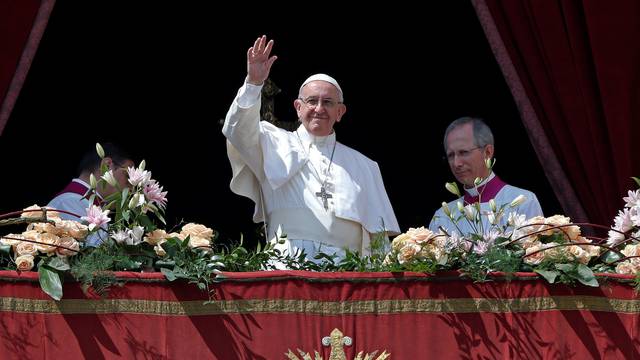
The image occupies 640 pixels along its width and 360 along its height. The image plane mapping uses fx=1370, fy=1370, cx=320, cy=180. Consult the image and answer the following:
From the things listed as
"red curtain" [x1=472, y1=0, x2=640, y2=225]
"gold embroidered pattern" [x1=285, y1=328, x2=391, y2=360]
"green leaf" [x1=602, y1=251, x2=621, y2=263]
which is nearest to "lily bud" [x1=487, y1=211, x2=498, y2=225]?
"green leaf" [x1=602, y1=251, x2=621, y2=263]

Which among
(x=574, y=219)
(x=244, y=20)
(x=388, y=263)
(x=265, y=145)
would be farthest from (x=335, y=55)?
(x=388, y=263)

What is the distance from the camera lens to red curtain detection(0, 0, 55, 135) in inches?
263

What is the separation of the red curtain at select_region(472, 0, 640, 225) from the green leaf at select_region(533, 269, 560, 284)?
2.21 m

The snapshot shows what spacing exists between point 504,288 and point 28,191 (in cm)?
397

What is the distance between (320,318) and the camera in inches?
185

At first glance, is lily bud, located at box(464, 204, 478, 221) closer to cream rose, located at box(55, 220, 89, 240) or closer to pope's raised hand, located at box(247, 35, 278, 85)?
pope's raised hand, located at box(247, 35, 278, 85)

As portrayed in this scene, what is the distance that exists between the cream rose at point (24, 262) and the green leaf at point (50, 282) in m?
0.05

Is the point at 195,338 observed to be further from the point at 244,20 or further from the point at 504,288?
the point at 244,20

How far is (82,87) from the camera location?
8016 mm

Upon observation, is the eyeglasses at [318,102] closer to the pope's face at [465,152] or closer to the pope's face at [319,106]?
the pope's face at [319,106]

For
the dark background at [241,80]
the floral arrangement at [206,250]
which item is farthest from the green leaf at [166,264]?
the dark background at [241,80]

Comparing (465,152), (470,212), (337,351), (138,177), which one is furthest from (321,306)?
(465,152)

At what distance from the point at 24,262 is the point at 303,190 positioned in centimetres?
163

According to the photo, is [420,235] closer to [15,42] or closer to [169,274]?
[169,274]
